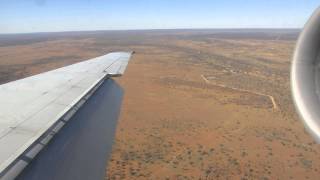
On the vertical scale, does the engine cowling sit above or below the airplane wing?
above

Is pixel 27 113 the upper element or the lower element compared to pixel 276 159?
upper

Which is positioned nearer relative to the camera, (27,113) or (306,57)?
(306,57)

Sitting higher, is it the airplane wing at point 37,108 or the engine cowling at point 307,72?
the engine cowling at point 307,72

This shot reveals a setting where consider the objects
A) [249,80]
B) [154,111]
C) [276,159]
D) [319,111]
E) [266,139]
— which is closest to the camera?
[319,111]

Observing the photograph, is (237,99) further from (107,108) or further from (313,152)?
(107,108)

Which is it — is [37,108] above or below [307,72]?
below

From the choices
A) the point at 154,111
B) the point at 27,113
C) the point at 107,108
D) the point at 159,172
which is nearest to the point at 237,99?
the point at 154,111

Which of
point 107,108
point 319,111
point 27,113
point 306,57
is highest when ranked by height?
point 306,57

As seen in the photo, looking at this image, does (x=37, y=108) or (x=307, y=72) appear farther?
(x=37, y=108)
